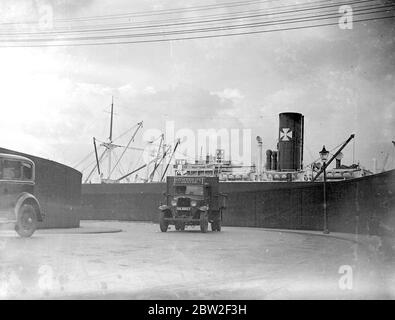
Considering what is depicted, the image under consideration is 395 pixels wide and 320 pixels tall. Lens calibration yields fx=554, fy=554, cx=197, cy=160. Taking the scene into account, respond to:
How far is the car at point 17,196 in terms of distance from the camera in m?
14.4

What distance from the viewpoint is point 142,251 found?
38.9 feet

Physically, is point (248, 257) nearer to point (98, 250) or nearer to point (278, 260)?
point (278, 260)

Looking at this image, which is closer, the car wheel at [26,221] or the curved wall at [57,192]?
the car wheel at [26,221]

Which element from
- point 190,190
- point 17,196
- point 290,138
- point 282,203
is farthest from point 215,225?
point 290,138

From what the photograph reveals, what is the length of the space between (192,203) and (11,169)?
7434 mm

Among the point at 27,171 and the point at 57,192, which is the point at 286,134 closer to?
the point at 57,192

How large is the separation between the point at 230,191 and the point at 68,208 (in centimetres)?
1118

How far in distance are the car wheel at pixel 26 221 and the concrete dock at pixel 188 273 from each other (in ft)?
6.80

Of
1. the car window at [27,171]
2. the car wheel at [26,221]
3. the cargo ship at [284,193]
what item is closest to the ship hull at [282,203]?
the cargo ship at [284,193]

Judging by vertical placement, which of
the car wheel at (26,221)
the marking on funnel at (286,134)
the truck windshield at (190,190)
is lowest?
the car wheel at (26,221)

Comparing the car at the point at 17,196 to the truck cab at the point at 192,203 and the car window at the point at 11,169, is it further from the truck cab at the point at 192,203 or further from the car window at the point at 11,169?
the truck cab at the point at 192,203

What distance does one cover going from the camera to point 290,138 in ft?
96.7

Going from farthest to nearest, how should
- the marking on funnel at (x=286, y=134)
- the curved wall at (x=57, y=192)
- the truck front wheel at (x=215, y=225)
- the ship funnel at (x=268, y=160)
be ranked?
the ship funnel at (x=268, y=160) < the marking on funnel at (x=286, y=134) < the truck front wheel at (x=215, y=225) < the curved wall at (x=57, y=192)

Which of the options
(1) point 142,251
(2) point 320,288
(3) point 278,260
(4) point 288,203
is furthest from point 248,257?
(4) point 288,203
